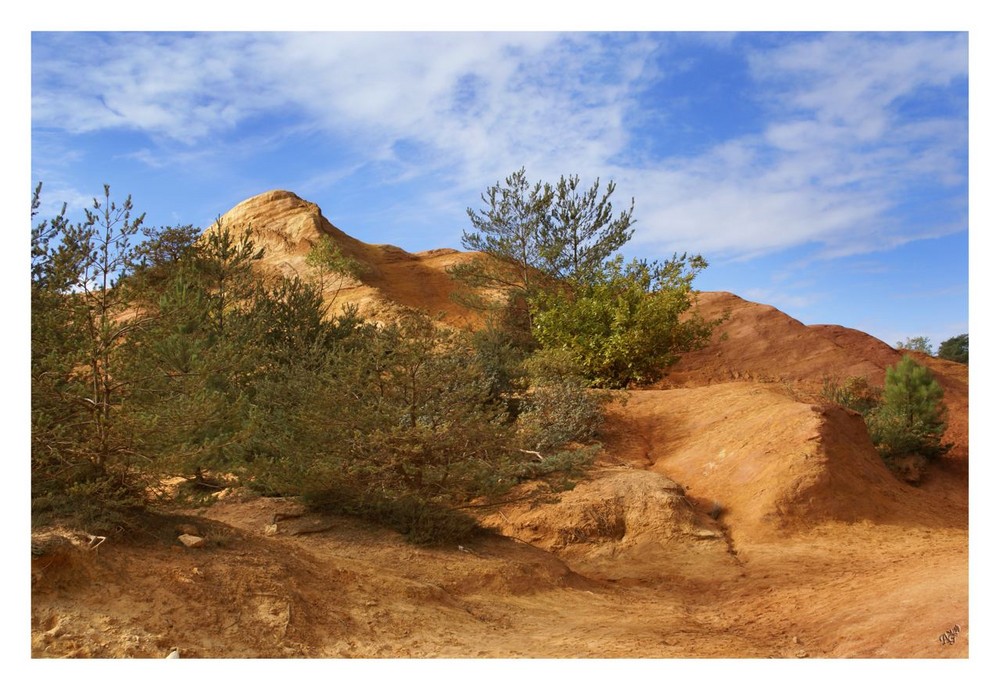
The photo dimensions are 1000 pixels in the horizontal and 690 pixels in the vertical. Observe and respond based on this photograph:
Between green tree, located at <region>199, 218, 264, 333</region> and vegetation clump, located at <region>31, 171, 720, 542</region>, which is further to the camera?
green tree, located at <region>199, 218, 264, 333</region>

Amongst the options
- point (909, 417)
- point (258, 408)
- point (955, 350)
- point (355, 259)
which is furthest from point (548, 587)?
point (955, 350)

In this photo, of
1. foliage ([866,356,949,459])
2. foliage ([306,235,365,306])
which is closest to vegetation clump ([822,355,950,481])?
foliage ([866,356,949,459])

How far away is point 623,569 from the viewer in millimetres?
9070

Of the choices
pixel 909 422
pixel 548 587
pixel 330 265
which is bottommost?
pixel 548 587

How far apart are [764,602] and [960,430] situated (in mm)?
15320

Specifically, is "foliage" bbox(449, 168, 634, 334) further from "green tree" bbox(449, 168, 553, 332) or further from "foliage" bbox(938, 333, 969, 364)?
"foliage" bbox(938, 333, 969, 364)

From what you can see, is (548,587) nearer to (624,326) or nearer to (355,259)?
(624,326)

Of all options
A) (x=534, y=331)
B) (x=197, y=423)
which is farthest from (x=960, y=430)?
(x=197, y=423)

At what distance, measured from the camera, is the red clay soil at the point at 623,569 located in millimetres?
4902

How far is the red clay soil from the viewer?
490 cm

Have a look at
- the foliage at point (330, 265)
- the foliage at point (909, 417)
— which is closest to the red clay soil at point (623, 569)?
the foliage at point (909, 417)

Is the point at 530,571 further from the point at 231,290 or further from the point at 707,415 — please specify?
the point at 231,290

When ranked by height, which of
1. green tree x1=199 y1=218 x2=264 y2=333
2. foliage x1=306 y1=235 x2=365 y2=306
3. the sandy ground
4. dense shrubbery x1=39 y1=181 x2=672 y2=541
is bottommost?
the sandy ground

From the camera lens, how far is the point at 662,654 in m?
5.10
